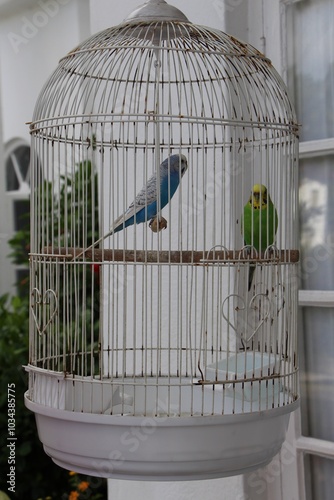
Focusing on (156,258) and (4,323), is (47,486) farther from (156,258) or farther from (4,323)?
(156,258)

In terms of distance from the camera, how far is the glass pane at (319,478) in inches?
72.3

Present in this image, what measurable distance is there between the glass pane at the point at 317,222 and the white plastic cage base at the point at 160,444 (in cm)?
54

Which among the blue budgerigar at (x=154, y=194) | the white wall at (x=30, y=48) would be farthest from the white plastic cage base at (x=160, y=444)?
the white wall at (x=30, y=48)

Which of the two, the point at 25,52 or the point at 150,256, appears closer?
the point at 150,256

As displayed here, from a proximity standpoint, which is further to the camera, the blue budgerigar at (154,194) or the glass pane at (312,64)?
the glass pane at (312,64)

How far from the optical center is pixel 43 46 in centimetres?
429

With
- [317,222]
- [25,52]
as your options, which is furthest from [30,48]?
[317,222]

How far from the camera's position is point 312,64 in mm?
Result: 1864

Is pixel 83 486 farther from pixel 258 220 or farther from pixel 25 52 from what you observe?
pixel 25 52

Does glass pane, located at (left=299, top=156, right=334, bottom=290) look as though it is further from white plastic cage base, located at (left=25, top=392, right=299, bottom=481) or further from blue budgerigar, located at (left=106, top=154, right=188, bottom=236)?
white plastic cage base, located at (left=25, top=392, right=299, bottom=481)

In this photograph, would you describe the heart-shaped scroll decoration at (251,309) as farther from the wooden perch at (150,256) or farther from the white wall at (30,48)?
the white wall at (30,48)

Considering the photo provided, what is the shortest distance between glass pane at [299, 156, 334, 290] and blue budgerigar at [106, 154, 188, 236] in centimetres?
37

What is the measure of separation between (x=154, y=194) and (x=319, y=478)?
0.82 meters

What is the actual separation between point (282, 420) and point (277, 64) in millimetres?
908
